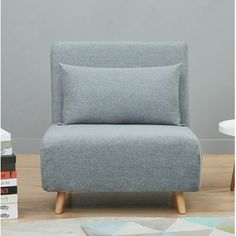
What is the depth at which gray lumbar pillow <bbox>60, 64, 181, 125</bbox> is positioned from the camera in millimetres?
3787

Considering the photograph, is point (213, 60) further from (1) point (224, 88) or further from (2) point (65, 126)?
(2) point (65, 126)

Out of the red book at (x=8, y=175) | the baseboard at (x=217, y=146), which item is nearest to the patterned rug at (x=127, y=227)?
the red book at (x=8, y=175)

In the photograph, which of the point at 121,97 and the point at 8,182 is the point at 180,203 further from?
the point at 8,182

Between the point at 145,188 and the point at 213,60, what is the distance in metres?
1.96

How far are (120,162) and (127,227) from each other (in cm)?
38

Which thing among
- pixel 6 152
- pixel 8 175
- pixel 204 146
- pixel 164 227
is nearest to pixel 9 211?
pixel 8 175

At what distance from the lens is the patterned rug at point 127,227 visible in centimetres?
307

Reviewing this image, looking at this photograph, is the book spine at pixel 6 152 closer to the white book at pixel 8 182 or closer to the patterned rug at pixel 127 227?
the white book at pixel 8 182

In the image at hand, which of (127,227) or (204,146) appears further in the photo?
(204,146)

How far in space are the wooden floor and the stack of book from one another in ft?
0.26

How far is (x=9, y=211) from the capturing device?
338cm

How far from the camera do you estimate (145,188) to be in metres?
3.44

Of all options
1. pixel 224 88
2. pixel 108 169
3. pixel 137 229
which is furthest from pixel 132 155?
pixel 224 88

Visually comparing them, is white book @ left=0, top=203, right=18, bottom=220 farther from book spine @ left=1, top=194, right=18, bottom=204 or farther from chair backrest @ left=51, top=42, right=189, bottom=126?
chair backrest @ left=51, top=42, right=189, bottom=126
